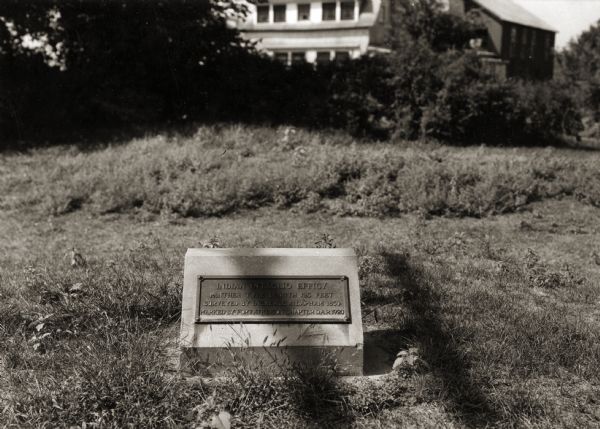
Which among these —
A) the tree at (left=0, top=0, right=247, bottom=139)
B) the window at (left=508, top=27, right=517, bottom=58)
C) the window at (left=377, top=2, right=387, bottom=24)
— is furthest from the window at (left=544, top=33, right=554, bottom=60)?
the tree at (left=0, top=0, right=247, bottom=139)

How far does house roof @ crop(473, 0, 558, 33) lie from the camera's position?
131 ft

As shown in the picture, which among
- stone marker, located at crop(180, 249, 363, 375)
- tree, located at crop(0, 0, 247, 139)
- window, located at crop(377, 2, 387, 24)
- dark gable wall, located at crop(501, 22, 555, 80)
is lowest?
stone marker, located at crop(180, 249, 363, 375)

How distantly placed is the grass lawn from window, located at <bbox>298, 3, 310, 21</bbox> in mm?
29819

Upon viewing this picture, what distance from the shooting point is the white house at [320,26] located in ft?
132

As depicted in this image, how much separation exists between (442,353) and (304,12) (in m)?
39.9

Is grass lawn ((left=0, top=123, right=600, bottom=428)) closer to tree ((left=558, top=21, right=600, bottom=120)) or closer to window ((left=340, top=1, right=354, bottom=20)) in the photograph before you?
tree ((left=558, top=21, right=600, bottom=120))

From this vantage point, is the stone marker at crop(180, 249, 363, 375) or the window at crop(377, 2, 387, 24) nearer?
the stone marker at crop(180, 249, 363, 375)

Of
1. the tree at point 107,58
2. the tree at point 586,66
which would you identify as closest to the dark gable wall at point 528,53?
the tree at point 586,66

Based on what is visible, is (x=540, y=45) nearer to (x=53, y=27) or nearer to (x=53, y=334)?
Answer: (x=53, y=27)

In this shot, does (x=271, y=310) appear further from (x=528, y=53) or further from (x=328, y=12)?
(x=528, y=53)

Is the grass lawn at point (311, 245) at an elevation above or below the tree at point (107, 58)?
below

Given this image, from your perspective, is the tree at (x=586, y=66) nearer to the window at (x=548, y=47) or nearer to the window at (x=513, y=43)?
the window at (x=513, y=43)

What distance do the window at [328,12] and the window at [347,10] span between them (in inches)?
25.1

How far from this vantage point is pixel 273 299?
436cm
